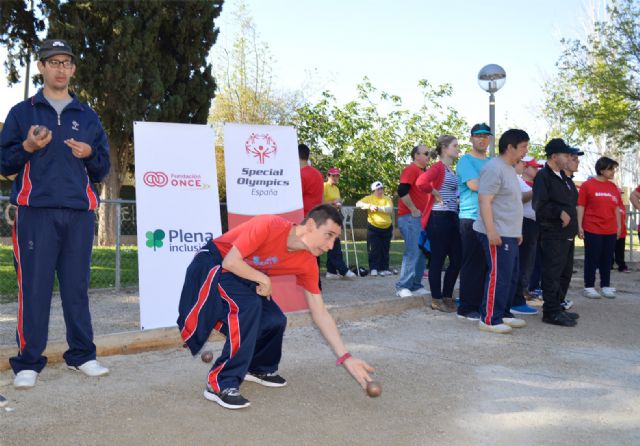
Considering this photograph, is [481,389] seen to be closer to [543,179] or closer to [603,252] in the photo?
[543,179]

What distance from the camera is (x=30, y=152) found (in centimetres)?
466

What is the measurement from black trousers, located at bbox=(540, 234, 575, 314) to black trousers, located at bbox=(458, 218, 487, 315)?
669mm

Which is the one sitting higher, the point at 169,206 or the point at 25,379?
the point at 169,206

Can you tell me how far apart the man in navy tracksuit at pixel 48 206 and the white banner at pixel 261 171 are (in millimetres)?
2485

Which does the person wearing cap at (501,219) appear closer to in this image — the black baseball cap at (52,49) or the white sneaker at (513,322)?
the white sneaker at (513,322)

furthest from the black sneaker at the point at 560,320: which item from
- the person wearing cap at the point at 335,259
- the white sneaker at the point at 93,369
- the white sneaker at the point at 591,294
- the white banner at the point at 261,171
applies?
the white sneaker at the point at 93,369

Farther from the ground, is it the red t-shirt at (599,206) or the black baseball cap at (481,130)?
the black baseball cap at (481,130)

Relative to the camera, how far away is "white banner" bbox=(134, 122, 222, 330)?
638 centimetres

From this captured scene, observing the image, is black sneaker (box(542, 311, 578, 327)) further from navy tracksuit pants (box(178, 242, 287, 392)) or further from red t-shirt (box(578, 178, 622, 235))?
navy tracksuit pants (box(178, 242, 287, 392))

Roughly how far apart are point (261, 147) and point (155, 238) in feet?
5.50

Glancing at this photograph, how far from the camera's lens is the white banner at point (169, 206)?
20.9 ft

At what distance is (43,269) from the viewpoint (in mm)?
4770

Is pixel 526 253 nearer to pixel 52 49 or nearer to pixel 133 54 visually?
pixel 52 49

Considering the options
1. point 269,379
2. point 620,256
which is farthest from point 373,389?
point 620,256
